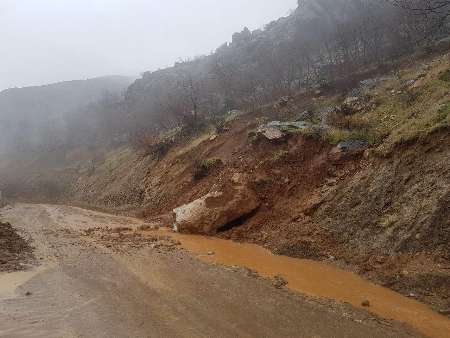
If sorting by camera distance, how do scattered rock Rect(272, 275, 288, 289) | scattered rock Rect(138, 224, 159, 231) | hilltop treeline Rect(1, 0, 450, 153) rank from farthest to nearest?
1. hilltop treeline Rect(1, 0, 450, 153)
2. scattered rock Rect(138, 224, 159, 231)
3. scattered rock Rect(272, 275, 288, 289)

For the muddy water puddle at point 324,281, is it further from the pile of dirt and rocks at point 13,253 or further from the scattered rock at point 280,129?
Answer: the scattered rock at point 280,129

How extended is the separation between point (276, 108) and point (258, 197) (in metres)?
9.71

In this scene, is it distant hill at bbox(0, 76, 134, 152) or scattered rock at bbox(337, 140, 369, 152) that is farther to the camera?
distant hill at bbox(0, 76, 134, 152)

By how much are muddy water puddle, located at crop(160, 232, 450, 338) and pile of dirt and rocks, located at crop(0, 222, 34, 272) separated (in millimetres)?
3663

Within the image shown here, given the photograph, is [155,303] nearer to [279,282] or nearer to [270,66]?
[279,282]

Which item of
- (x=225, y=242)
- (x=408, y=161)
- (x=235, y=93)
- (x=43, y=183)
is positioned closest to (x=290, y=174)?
(x=225, y=242)

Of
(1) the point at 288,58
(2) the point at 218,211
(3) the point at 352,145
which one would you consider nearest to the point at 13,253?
(2) the point at 218,211

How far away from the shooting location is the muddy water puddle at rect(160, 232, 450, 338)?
608 centimetres

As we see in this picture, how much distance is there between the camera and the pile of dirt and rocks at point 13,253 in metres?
8.85

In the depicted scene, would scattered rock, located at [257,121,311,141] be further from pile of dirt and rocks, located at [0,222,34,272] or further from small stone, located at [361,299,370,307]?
small stone, located at [361,299,370,307]

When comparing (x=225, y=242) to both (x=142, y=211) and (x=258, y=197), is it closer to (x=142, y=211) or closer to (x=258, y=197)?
(x=258, y=197)

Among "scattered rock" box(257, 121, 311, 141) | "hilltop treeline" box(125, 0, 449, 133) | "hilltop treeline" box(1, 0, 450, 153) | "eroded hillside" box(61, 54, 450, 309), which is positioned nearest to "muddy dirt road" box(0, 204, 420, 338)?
"eroded hillside" box(61, 54, 450, 309)

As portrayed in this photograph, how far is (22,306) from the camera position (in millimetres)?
6559

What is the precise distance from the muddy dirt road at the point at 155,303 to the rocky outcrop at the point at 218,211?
2.06 metres
